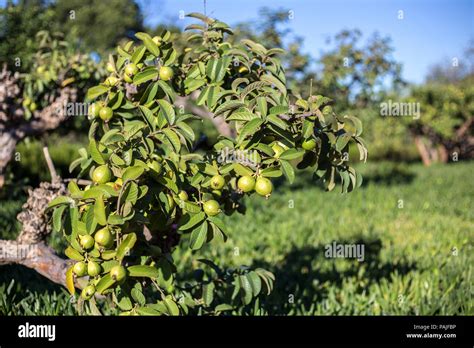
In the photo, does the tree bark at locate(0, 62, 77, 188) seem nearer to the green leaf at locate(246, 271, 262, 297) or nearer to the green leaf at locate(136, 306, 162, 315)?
the green leaf at locate(246, 271, 262, 297)

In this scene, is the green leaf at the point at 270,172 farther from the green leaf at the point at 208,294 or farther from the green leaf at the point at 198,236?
the green leaf at the point at 208,294

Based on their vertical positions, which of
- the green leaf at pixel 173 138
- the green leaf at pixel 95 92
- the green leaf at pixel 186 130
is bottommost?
the green leaf at pixel 173 138

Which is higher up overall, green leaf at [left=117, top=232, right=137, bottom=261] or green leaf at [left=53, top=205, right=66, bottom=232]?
green leaf at [left=53, top=205, right=66, bottom=232]

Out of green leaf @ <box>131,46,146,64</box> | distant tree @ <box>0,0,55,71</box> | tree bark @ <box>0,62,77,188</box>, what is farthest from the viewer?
distant tree @ <box>0,0,55,71</box>

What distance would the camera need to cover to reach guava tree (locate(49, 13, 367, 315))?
1917 millimetres

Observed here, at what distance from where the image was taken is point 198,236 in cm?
197

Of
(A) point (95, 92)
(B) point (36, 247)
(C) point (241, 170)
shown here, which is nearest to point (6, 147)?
(B) point (36, 247)

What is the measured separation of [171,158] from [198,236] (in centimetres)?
36

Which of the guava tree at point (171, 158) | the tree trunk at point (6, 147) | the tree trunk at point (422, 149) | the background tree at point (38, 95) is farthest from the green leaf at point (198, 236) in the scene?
the tree trunk at point (422, 149)

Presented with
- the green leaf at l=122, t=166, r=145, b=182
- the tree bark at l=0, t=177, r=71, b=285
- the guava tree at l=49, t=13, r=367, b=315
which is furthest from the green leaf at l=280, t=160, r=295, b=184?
the tree bark at l=0, t=177, r=71, b=285

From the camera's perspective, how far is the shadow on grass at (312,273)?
3.66 metres

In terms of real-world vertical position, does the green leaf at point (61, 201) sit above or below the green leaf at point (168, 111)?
below
